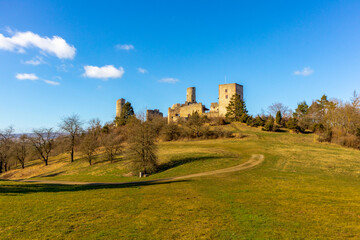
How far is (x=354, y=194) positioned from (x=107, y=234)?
15.5 m

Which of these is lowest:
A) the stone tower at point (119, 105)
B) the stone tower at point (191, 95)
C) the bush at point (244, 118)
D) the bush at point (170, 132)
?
the bush at point (170, 132)

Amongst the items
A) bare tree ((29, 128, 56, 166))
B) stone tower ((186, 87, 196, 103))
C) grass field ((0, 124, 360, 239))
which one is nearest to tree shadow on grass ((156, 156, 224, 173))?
grass field ((0, 124, 360, 239))

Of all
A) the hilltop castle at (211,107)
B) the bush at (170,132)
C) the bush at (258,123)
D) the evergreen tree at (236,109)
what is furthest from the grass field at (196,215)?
the hilltop castle at (211,107)

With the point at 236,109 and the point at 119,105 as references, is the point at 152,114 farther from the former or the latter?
the point at 236,109

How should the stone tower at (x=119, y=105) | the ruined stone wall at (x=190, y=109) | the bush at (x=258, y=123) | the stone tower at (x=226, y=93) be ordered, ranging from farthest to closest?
1. the stone tower at (x=119, y=105)
2. the ruined stone wall at (x=190, y=109)
3. the stone tower at (x=226, y=93)
4. the bush at (x=258, y=123)

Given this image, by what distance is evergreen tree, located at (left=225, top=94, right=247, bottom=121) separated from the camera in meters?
70.1

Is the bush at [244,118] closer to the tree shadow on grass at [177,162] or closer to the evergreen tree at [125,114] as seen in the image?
the tree shadow on grass at [177,162]

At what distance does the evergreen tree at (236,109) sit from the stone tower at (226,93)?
2.61m

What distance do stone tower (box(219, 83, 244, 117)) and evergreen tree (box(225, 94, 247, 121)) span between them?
261 cm

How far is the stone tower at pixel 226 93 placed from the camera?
74969 mm

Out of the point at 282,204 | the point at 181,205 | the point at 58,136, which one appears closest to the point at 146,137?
the point at 181,205

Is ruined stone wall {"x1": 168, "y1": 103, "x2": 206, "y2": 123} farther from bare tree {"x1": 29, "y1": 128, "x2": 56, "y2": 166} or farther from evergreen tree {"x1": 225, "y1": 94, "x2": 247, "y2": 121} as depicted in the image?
bare tree {"x1": 29, "y1": 128, "x2": 56, "y2": 166}

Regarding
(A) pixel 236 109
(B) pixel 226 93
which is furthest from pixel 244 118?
(B) pixel 226 93

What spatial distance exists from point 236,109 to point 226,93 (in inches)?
328
